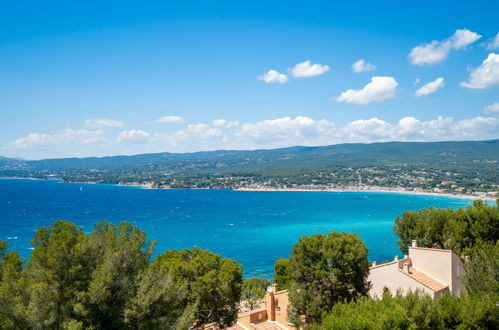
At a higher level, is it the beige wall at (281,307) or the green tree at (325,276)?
the green tree at (325,276)

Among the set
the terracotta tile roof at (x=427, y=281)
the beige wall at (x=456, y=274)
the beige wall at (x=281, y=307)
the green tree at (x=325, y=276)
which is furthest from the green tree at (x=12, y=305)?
the beige wall at (x=456, y=274)

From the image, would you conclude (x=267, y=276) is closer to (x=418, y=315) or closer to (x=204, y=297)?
(x=204, y=297)

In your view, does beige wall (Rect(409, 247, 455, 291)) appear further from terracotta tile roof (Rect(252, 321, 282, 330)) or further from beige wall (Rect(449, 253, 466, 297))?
terracotta tile roof (Rect(252, 321, 282, 330))

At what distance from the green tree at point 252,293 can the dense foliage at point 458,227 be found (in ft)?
42.6

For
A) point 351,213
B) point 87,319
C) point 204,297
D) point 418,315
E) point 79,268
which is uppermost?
point 79,268

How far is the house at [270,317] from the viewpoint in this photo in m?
18.0

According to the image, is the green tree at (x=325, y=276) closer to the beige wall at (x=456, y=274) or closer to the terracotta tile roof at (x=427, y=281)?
the terracotta tile roof at (x=427, y=281)

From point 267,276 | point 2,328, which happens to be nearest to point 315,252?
point 2,328

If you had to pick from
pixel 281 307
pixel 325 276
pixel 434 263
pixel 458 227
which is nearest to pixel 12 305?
pixel 325 276

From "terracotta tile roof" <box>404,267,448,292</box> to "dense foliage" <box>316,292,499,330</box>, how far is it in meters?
6.15

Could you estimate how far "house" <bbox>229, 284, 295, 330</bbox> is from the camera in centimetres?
1797

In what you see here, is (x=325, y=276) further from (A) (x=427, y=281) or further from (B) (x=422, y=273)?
(B) (x=422, y=273)

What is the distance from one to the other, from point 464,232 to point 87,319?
898 inches

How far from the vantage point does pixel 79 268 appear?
32.2 ft
